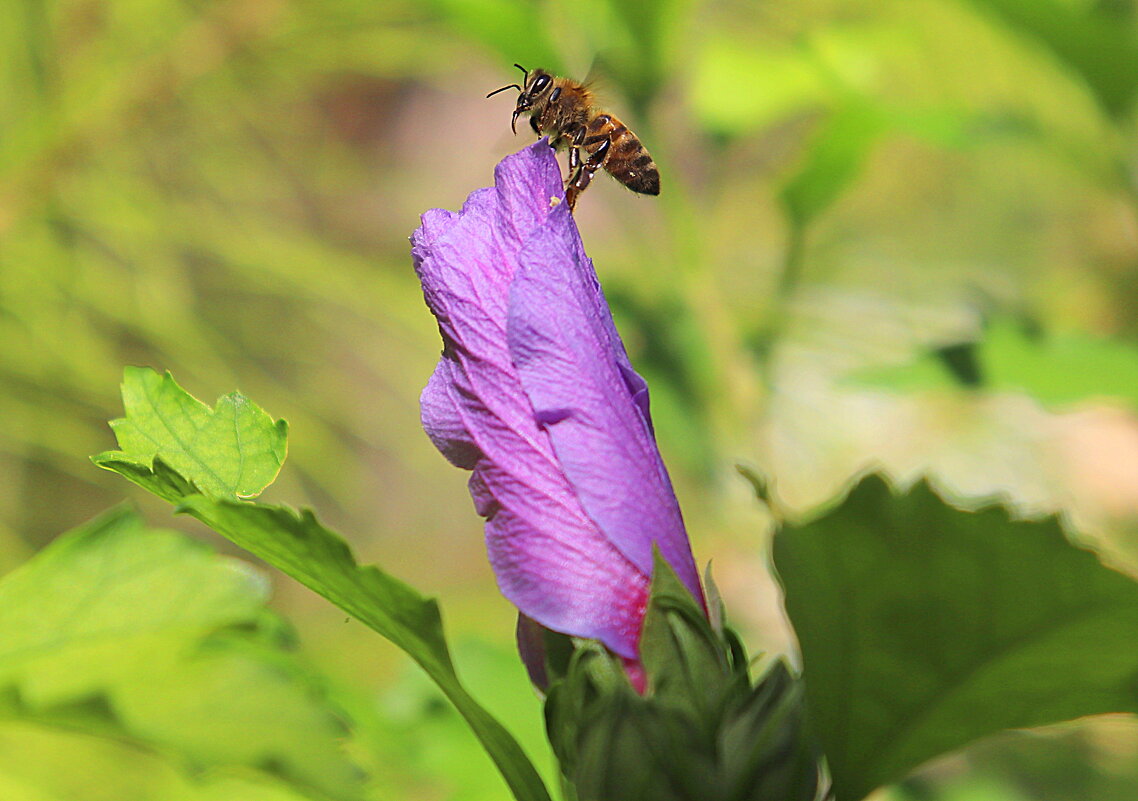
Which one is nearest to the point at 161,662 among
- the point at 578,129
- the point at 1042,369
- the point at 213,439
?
the point at 213,439

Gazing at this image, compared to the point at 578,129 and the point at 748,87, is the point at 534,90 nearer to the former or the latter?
the point at 578,129

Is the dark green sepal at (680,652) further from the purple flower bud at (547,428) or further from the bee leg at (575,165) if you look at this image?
the bee leg at (575,165)

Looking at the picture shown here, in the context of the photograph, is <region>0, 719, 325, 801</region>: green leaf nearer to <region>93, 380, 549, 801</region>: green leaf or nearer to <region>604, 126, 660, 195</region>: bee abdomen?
<region>93, 380, 549, 801</region>: green leaf

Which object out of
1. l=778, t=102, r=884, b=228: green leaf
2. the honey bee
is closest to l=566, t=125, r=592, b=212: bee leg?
the honey bee

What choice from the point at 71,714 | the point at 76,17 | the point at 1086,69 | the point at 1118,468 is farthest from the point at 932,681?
the point at 1118,468

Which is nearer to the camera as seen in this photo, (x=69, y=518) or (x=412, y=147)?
(x=69, y=518)

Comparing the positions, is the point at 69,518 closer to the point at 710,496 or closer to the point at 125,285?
the point at 125,285
